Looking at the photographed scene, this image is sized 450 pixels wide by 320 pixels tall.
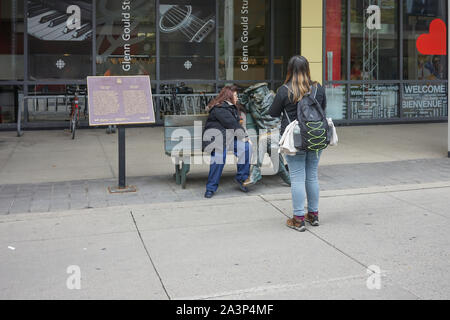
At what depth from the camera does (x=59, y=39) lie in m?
13.9

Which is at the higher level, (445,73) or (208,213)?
(445,73)

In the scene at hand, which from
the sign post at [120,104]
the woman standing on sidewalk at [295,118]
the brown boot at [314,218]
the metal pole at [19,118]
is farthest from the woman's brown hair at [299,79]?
the metal pole at [19,118]

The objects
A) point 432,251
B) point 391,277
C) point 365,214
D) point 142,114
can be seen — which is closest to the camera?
point 391,277

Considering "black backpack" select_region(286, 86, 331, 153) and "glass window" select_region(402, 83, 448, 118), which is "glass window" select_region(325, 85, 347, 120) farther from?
"black backpack" select_region(286, 86, 331, 153)

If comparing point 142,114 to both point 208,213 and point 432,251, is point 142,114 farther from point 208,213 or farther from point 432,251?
point 432,251

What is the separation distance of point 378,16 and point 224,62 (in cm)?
426

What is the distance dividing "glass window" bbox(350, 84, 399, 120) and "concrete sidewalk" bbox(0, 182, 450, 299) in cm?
819

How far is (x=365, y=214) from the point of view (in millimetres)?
6238

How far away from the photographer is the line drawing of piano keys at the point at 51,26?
44.9 ft

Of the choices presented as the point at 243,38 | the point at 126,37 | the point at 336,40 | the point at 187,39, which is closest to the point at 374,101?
the point at 336,40

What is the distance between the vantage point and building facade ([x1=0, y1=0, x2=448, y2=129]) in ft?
44.8

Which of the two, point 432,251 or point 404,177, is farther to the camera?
point 404,177

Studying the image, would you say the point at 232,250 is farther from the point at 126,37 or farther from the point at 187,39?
the point at 187,39
